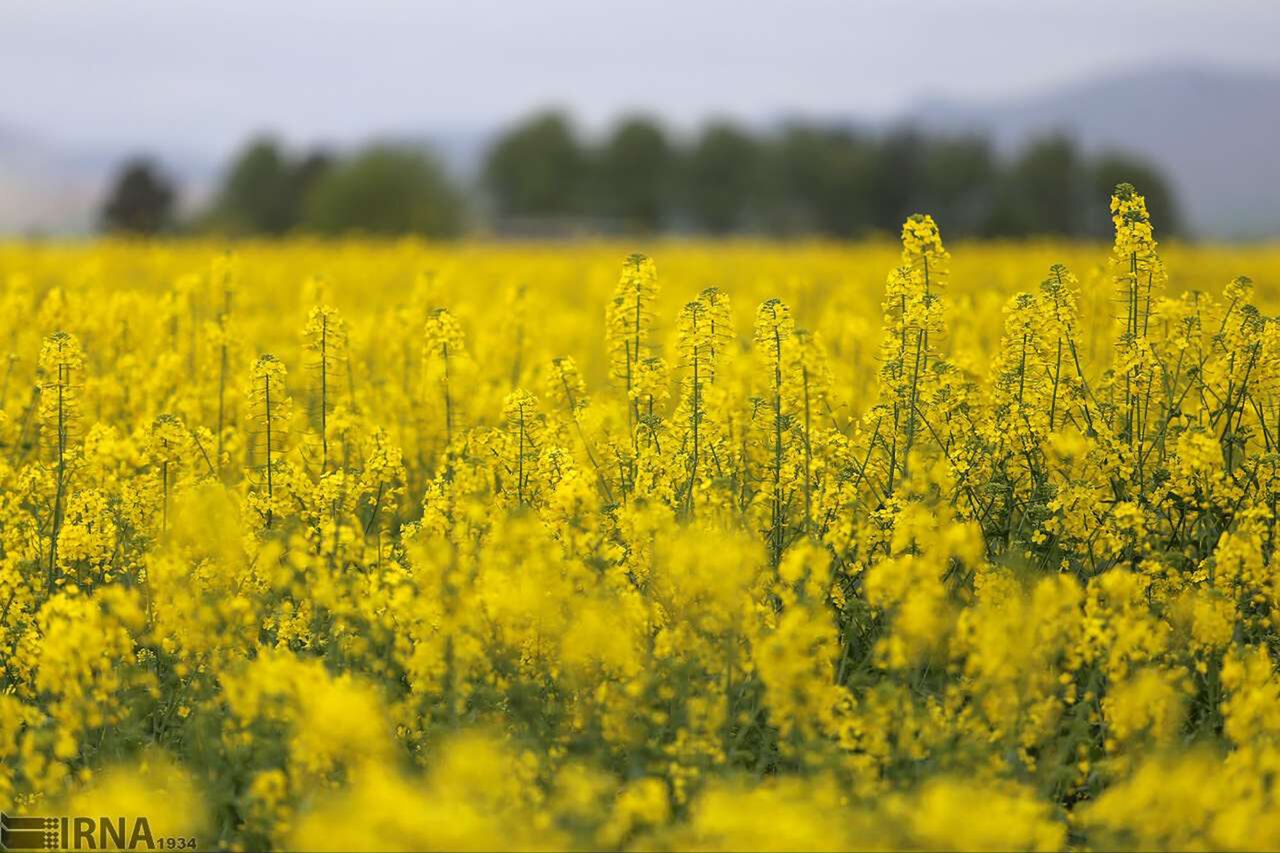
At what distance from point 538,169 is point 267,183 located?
67.5ft

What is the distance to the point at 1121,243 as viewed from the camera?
17.9 feet

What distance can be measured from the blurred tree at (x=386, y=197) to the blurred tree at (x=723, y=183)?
71.5ft

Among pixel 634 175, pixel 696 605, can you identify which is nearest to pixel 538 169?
pixel 634 175

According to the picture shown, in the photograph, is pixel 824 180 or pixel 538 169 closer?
pixel 824 180

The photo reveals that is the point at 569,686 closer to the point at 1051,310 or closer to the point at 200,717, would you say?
the point at 200,717

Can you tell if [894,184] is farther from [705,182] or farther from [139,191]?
[139,191]

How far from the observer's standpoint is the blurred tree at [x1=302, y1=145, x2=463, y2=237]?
6128 cm

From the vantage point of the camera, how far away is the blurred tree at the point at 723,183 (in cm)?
Result: 9044

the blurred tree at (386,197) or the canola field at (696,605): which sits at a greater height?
the blurred tree at (386,197)

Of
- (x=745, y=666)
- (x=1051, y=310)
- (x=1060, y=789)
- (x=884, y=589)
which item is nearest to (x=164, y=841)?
(x=745, y=666)

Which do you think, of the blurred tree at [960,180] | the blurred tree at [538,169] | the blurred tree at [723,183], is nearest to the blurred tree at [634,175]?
the blurred tree at [538,169]

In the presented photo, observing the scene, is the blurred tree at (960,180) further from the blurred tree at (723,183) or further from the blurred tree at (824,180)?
the blurred tree at (723,183)

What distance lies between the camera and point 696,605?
4297 mm

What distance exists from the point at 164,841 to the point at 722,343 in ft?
9.93
